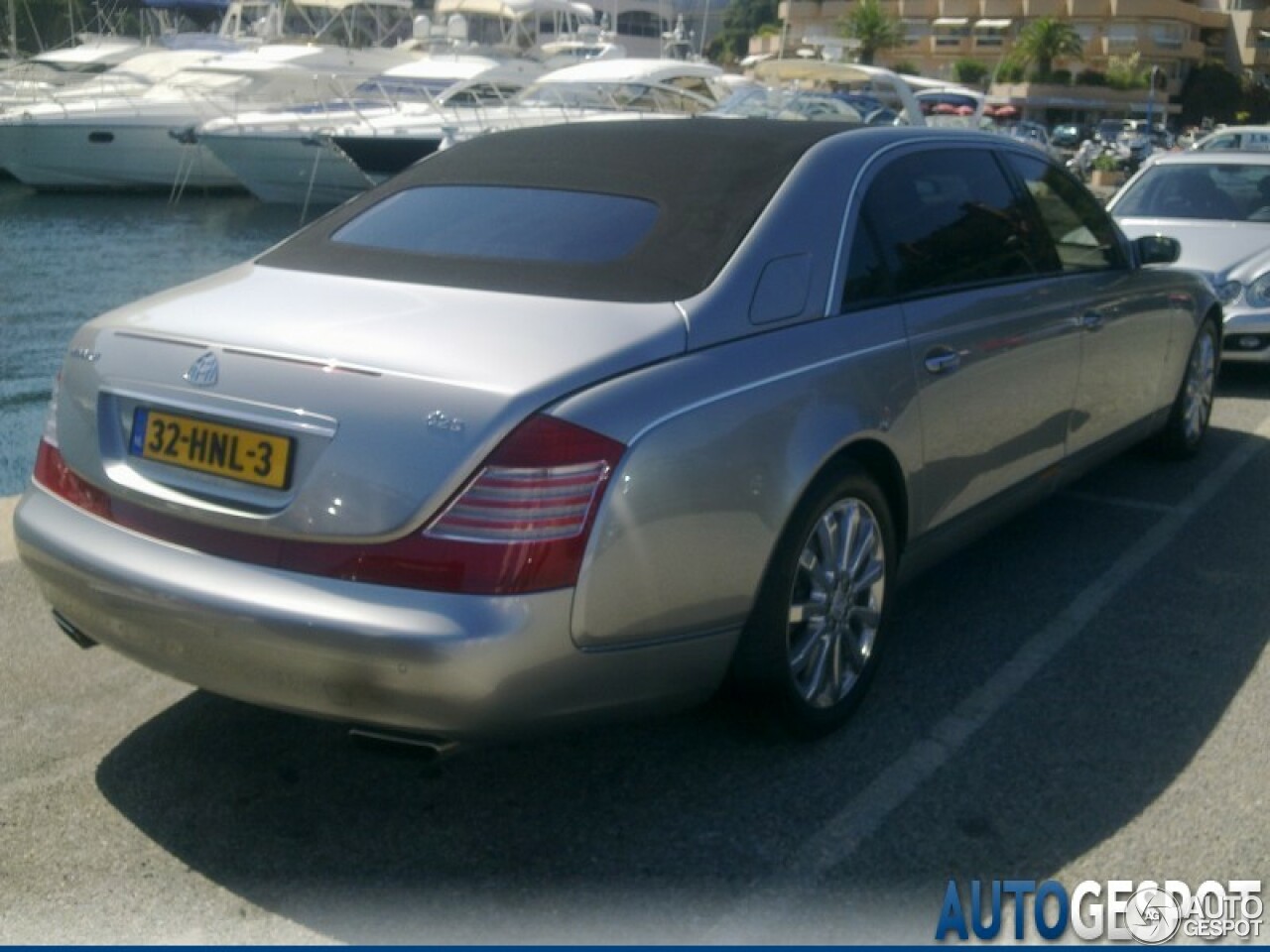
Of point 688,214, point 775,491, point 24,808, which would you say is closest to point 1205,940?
point 775,491

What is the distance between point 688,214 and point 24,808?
2.23 m

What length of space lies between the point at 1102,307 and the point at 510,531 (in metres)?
3.29

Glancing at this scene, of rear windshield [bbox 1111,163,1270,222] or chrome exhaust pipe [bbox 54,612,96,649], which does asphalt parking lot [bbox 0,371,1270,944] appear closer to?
chrome exhaust pipe [bbox 54,612,96,649]

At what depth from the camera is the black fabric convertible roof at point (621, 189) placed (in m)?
3.79

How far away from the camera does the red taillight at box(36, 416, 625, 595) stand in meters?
3.14

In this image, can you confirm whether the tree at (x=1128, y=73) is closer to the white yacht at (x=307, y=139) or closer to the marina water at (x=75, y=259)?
the white yacht at (x=307, y=139)

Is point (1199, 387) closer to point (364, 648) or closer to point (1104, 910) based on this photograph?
point (1104, 910)

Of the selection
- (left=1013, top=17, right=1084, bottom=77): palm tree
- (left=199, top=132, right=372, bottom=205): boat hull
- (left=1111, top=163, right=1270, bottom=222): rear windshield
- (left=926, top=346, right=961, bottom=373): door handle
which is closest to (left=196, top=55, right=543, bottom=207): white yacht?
(left=199, top=132, right=372, bottom=205): boat hull

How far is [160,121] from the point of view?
34.5 metres

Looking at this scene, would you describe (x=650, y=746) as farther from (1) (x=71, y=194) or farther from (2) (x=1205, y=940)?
(1) (x=71, y=194)

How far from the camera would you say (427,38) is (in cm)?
4184

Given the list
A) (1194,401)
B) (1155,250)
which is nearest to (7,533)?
(1155,250)

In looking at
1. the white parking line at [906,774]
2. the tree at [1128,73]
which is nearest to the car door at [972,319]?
the white parking line at [906,774]

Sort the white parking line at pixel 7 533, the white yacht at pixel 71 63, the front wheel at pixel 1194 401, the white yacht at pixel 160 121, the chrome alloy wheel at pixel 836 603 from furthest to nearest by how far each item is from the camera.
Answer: the white yacht at pixel 71 63, the white yacht at pixel 160 121, the front wheel at pixel 1194 401, the white parking line at pixel 7 533, the chrome alloy wheel at pixel 836 603
